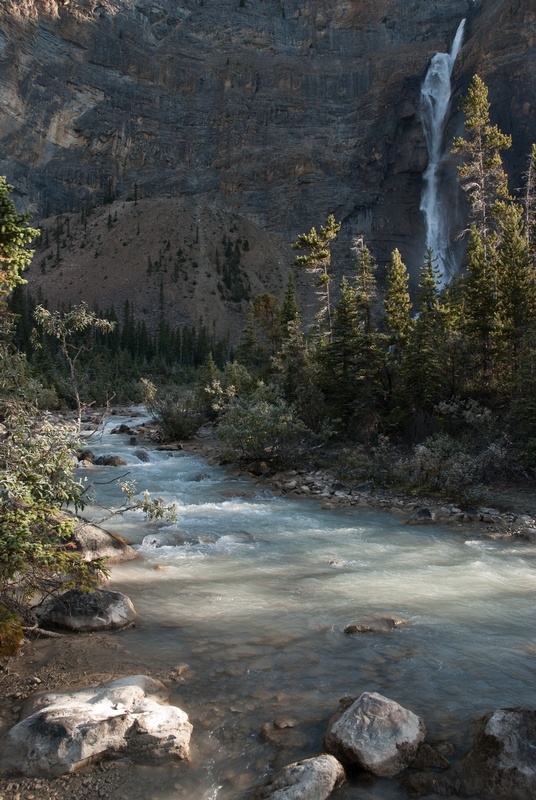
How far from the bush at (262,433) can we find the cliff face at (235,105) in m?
77.4

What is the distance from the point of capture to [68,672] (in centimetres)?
527

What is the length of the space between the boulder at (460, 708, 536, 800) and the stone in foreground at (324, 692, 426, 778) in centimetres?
44

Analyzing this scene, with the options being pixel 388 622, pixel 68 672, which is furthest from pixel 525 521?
pixel 68 672

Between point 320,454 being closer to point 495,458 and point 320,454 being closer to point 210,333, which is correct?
point 495,458

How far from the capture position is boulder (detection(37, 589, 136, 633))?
20.5 feet

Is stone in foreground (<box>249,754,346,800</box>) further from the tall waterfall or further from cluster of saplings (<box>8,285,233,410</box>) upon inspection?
the tall waterfall

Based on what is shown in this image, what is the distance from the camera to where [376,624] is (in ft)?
21.7

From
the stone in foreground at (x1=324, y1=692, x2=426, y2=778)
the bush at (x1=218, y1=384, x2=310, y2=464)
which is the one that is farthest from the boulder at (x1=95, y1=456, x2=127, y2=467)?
the stone in foreground at (x1=324, y1=692, x2=426, y2=778)

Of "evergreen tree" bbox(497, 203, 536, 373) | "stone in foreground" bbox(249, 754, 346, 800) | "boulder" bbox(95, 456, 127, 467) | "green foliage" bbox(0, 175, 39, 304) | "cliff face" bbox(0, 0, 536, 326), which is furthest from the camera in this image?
"cliff face" bbox(0, 0, 536, 326)

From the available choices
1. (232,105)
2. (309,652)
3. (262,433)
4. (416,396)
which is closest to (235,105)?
(232,105)

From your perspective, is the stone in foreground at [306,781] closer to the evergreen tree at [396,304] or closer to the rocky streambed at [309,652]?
the rocky streambed at [309,652]

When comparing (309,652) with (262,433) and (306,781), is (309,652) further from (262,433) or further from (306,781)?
(262,433)

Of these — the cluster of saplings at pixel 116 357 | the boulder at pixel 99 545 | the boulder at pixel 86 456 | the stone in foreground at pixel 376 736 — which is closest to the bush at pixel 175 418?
the cluster of saplings at pixel 116 357

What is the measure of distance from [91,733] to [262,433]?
13300 millimetres
